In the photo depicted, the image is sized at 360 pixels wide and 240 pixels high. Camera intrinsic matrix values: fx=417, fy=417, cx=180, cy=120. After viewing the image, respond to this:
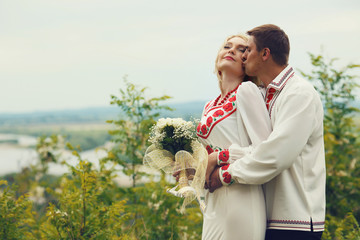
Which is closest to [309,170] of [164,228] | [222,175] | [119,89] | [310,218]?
[310,218]

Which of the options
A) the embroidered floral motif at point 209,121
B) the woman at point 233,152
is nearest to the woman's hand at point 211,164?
the woman at point 233,152

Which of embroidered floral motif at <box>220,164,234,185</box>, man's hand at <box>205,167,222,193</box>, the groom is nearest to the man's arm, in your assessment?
the groom

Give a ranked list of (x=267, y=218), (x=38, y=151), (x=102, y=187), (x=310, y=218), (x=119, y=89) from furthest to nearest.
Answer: (x=38, y=151)
(x=119, y=89)
(x=102, y=187)
(x=267, y=218)
(x=310, y=218)

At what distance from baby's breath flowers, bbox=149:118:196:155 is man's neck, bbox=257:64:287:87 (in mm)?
625

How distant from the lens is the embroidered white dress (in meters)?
2.82

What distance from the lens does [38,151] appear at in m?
7.98

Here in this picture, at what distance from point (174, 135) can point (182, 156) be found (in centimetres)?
16

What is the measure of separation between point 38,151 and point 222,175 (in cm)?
592

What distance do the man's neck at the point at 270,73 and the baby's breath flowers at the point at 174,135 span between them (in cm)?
63

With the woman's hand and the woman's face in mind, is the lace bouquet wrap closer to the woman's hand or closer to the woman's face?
the woman's hand

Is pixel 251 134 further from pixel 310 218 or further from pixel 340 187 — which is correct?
pixel 340 187

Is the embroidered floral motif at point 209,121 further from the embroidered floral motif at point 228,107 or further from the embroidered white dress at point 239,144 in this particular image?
the embroidered floral motif at point 228,107

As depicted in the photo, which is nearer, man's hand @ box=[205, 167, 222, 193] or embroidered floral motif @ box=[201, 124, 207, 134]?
man's hand @ box=[205, 167, 222, 193]

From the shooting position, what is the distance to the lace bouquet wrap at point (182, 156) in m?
2.96
